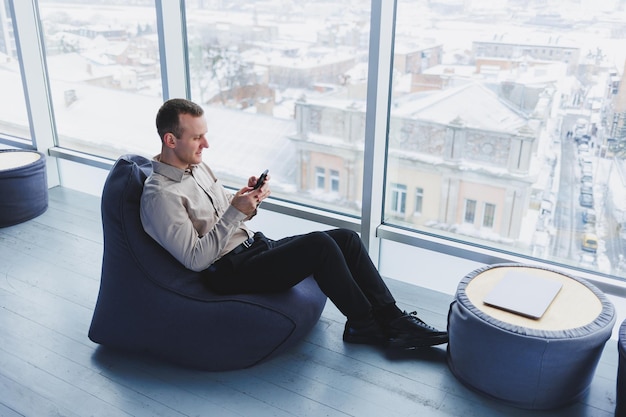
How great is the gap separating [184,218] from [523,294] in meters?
1.45

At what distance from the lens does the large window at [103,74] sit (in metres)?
4.11

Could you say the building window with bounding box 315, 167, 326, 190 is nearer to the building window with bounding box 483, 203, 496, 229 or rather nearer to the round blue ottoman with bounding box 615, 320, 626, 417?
the building window with bounding box 483, 203, 496, 229

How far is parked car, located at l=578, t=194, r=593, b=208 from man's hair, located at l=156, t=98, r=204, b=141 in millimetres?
1861

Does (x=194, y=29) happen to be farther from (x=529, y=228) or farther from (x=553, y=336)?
(x=553, y=336)

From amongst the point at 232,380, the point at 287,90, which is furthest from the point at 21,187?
the point at 232,380

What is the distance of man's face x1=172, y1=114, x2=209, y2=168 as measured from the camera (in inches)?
95.0

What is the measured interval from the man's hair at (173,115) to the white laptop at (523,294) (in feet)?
4.77

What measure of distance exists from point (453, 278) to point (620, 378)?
3.91 ft

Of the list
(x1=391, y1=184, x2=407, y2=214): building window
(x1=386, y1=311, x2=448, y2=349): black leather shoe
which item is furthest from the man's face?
(x1=391, y1=184, x2=407, y2=214): building window

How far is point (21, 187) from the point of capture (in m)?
4.02

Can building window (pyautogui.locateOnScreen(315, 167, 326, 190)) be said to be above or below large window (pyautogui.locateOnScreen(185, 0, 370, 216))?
below

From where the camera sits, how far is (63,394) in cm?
241

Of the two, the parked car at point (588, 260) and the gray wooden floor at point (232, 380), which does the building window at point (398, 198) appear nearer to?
the gray wooden floor at point (232, 380)

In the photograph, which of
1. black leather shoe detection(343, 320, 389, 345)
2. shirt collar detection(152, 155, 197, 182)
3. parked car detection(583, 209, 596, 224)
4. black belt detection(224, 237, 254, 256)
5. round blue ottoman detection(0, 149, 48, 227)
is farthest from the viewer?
round blue ottoman detection(0, 149, 48, 227)
